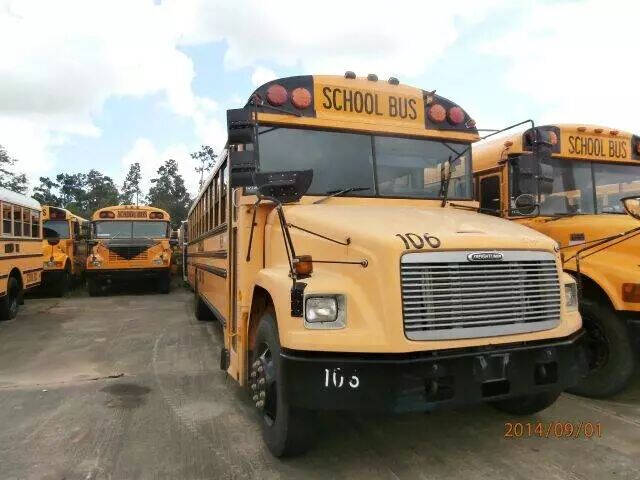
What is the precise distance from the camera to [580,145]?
5.36 m

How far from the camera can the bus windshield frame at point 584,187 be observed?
5.10m

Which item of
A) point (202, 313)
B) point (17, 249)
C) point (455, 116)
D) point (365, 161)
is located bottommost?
point (202, 313)

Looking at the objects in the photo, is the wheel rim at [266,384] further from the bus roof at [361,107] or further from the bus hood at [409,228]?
the bus roof at [361,107]

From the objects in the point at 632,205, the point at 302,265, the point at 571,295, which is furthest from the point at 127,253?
the point at 571,295

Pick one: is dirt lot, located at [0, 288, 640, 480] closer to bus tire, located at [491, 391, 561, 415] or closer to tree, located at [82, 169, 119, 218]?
bus tire, located at [491, 391, 561, 415]

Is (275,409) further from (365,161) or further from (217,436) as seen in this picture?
(365,161)

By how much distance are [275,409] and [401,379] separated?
93cm

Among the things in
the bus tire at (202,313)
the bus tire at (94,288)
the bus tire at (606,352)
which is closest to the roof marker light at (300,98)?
the bus tire at (606,352)

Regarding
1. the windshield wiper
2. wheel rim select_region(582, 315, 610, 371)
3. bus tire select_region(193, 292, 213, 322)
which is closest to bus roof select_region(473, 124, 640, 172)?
wheel rim select_region(582, 315, 610, 371)

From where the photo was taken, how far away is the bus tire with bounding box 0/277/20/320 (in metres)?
8.72

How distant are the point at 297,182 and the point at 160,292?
12022 mm

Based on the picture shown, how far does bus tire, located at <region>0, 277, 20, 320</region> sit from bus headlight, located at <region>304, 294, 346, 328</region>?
798cm

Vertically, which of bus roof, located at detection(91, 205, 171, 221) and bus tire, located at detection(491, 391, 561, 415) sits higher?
bus roof, located at detection(91, 205, 171, 221)

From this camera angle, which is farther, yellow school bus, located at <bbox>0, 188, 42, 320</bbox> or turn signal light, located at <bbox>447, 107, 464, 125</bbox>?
yellow school bus, located at <bbox>0, 188, 42, 320</bbox>
